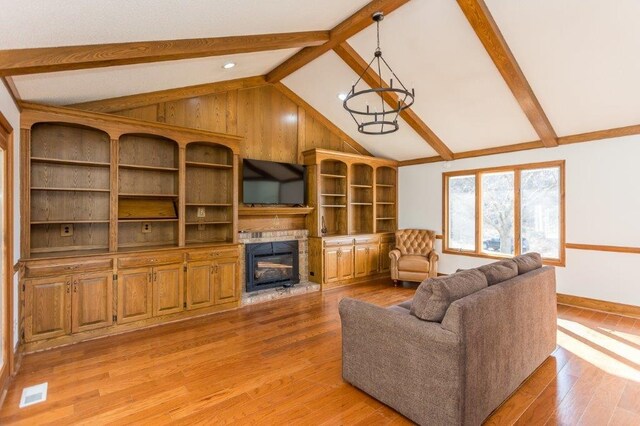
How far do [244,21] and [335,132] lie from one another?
144 inches

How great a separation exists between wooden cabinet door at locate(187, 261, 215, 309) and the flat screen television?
1.22 m

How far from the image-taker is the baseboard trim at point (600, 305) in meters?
4.21

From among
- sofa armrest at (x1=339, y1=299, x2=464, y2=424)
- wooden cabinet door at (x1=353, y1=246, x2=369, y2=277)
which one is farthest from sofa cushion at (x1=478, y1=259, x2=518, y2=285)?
wooden cabinet door at (x1=353, y1=246, x2=369, y2=277)

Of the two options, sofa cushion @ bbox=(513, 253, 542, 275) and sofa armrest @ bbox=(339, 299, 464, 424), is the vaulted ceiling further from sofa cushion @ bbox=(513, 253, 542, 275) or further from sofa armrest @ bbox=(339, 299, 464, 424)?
sofa armrest @ bbox=(339, 299, 464, 424)

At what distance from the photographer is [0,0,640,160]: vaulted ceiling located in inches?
90.0

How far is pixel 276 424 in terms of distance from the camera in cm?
214

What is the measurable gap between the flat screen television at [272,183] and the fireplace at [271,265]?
75cm

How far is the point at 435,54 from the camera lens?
395cm

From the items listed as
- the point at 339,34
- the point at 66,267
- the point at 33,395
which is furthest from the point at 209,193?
the point at 33,395

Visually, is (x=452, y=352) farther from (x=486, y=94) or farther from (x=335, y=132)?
(x=335, y=132)

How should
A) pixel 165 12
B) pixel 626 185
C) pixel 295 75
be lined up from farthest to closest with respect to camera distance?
pixel 295 75 → pixel 626 185 → pixel 165 12

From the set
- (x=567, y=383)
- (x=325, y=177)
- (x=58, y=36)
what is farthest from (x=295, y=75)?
(x=567, y=383)

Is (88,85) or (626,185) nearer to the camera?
(88,85)

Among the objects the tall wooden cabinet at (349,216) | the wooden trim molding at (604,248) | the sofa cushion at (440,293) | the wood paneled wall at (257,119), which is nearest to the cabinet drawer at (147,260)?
the wood paneled wall at (257,119)
